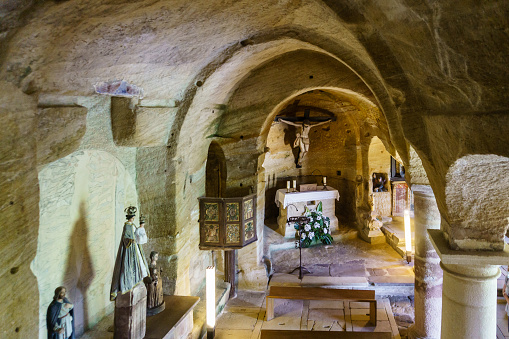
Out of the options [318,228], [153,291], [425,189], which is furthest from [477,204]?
[318,228]

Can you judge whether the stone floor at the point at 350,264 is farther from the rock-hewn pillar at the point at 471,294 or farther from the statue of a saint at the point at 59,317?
the statue of a saint at the point at 59,317

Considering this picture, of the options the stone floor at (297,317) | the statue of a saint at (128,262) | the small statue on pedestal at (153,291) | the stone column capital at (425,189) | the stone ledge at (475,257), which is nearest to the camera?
the stone ledge at (475,257)

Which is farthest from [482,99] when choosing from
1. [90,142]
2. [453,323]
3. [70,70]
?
[90,142]

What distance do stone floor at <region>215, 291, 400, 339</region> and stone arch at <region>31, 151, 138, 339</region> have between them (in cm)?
213

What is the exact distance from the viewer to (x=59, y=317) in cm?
311

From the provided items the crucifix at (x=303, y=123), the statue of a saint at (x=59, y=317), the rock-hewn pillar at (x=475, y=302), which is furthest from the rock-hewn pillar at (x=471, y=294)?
the crucifix at (x=303, y=123)

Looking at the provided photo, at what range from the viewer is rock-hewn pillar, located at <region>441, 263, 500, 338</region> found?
9.91 feet

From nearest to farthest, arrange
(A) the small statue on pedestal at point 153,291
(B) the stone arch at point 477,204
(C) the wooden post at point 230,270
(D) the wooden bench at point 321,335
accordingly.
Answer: (B) the stone arch at point 477,204, (A) the small statue on pedestal at point 153,291, (D) the wooden bench at point 321,335, (C) the wooden post at point 230,270

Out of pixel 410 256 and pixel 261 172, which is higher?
pixel 261 172

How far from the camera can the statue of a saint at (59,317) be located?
308cm

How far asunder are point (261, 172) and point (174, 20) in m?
4.20

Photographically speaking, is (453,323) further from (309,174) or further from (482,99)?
(309,174)

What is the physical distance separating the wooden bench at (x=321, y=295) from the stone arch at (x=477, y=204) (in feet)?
9.49

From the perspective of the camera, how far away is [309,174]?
11047mm
